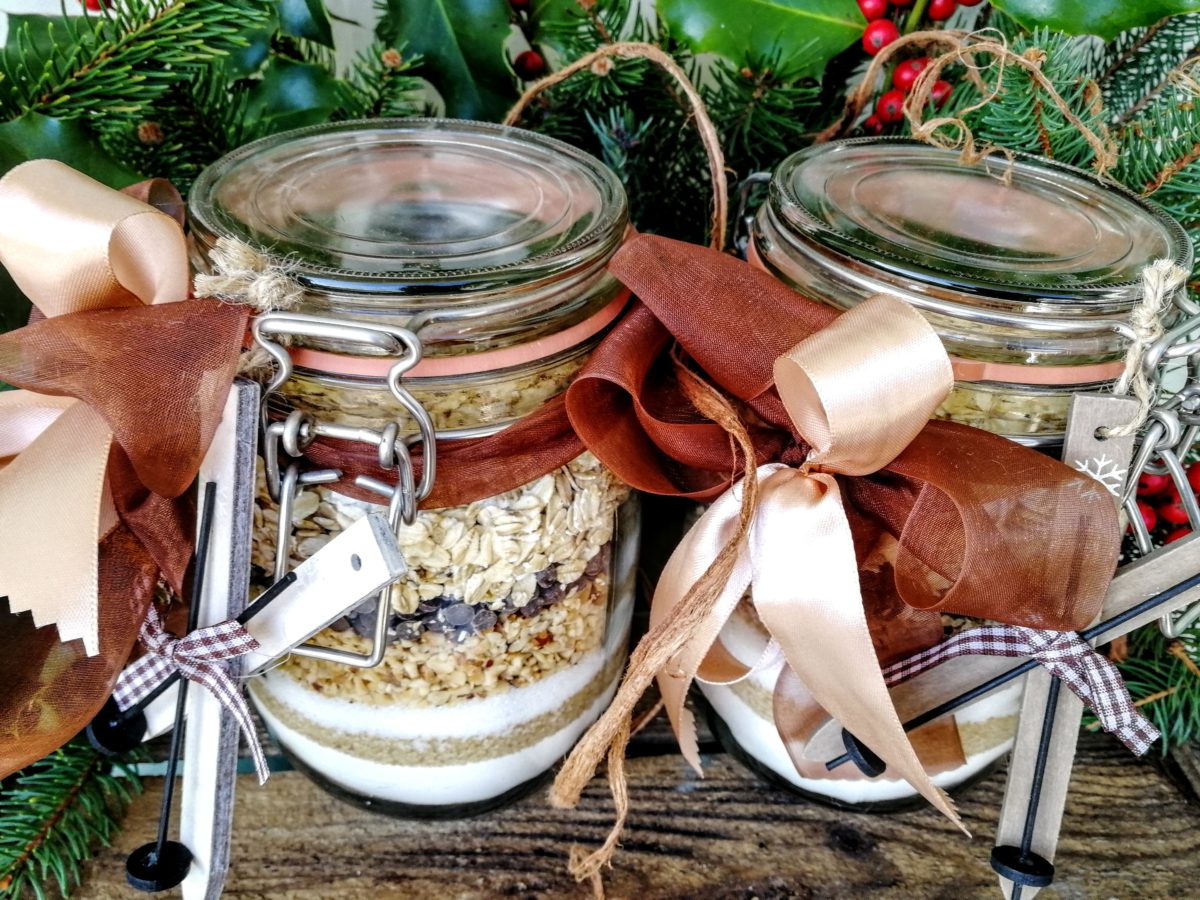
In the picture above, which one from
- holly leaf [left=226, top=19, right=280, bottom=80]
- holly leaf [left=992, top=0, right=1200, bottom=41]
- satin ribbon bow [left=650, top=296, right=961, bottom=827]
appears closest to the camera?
satin ribbon bow [left=650, top=296, right=961, bottom=827]

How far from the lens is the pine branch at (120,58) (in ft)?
1.32

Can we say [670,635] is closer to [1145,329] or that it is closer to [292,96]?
[1145,329]

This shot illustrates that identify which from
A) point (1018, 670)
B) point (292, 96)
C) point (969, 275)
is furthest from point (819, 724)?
point (292, 96)

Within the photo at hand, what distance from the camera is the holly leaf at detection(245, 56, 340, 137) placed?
1.59 feet

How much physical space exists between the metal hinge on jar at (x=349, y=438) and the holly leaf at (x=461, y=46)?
0.25 m

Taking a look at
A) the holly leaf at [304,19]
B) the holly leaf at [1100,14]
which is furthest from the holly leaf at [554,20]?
the holly leaf at [1100,14]

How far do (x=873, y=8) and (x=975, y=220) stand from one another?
0.46 feet

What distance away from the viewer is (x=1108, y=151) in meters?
0.38

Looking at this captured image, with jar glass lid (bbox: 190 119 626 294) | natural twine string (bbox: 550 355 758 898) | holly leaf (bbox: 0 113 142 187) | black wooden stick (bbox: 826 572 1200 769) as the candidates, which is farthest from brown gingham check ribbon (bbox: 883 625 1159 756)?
holly leaf (bbox: 0 113 142 187)

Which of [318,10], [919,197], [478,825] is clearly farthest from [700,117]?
[478,825]

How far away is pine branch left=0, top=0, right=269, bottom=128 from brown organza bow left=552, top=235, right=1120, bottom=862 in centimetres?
22

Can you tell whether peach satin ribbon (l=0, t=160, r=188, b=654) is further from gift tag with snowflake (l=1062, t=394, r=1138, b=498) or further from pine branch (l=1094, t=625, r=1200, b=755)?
pine branch (l=1094, t=625, r=1200, b=755)

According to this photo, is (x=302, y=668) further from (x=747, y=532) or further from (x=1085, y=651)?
(x=1085, y=651)

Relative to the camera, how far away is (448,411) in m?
0.33
